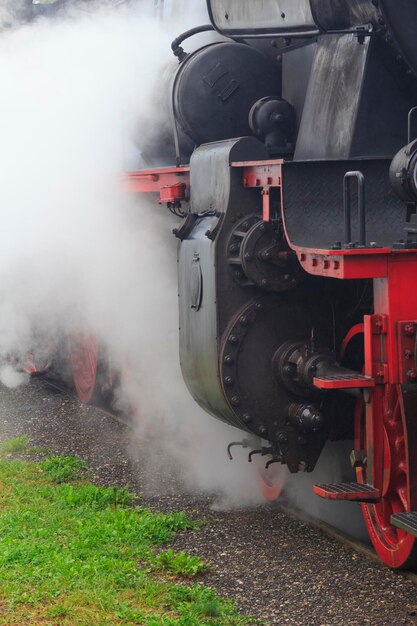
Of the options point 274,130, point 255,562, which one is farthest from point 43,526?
point 274,130

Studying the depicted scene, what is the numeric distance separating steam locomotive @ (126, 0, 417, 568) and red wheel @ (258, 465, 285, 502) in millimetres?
420

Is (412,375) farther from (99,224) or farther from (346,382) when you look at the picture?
(99,224)

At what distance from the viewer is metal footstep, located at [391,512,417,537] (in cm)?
420

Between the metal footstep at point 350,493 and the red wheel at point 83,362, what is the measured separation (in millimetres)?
4353

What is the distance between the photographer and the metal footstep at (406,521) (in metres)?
4.20

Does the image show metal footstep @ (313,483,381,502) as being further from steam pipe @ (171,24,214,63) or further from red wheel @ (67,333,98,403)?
red wheel @ (67,333,98,403)

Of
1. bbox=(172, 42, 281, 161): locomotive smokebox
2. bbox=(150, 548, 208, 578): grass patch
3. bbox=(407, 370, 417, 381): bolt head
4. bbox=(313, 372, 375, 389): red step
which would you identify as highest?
bbox=(172, 42, 281, 161): locomotive smokebox

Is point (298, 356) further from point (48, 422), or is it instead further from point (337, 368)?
point (48, 422)

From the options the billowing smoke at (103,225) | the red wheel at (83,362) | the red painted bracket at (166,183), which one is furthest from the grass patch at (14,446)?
the red painted bracket at (166,183)

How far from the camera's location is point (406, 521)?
14.1 feet

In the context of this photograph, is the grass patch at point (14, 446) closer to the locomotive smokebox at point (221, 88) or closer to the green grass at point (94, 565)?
the green grass at point (94, 565)

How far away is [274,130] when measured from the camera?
5594 mm

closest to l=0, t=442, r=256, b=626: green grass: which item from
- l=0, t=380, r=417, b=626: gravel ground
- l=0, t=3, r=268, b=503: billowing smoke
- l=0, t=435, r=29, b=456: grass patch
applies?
l=0, t=380, r=417, b=626: gravel ground

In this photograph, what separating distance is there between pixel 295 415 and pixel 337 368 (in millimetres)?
340
